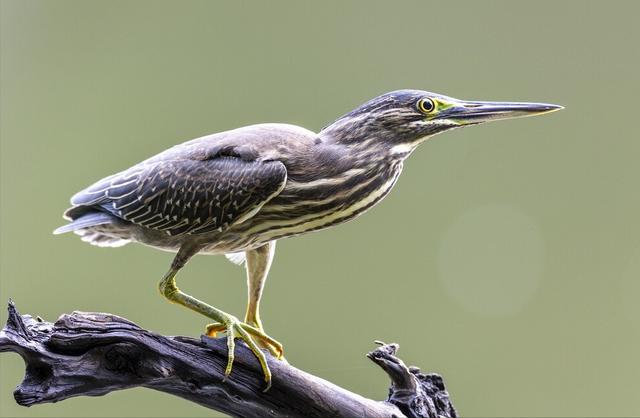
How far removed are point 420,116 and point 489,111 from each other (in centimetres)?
17

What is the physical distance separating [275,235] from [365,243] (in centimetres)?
260

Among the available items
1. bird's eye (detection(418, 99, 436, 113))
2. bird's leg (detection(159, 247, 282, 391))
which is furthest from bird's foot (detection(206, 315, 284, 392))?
bird's eye (detection(418, 99, 436, 113))

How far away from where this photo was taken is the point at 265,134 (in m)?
2.18

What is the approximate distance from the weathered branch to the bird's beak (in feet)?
1.90

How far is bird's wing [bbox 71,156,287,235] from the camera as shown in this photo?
6.72 ft

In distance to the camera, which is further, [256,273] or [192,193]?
[256,273]

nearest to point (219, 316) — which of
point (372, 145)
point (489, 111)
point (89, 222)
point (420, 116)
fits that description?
point (89, 222)

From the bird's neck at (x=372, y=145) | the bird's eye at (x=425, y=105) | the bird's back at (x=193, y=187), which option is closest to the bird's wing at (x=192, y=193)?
the bird's back at (x=193, y=187)

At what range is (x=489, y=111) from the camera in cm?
212

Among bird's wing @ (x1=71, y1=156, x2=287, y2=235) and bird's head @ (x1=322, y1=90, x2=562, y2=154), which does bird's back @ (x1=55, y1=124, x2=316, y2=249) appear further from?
bird's head @ (x1=322, y1=90, x2=562, y2=154)

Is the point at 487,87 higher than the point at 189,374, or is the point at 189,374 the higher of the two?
the point at 487,87

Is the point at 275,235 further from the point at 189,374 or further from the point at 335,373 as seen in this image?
the point at 335,373

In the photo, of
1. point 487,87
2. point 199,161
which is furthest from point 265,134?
point 487,87

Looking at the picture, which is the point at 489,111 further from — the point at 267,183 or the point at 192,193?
the point at 192,193
